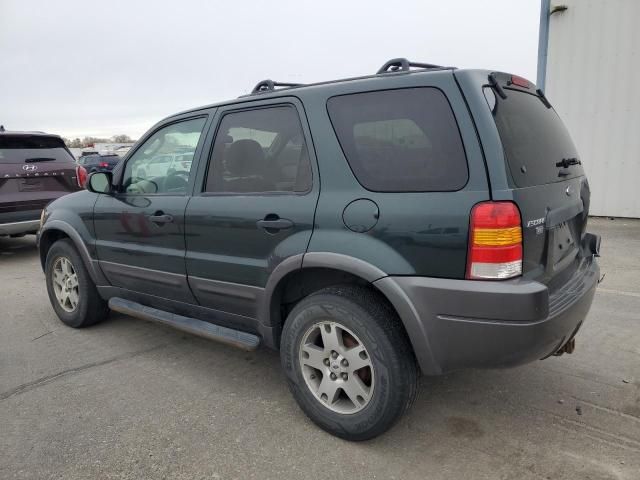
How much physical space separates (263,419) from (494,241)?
1.64 m

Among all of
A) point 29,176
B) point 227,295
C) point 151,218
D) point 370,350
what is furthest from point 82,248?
point 29,176

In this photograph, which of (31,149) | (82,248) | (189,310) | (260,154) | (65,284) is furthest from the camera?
(31,149)

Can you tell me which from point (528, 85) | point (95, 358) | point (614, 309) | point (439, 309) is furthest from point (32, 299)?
point (614, 309)

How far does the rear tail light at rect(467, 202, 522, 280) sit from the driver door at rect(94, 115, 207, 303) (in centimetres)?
193

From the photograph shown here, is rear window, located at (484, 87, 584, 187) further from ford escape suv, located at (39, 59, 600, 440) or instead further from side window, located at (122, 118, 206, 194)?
side window, located at (122, 118, 206, 194)

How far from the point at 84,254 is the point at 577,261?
3639 millimetres

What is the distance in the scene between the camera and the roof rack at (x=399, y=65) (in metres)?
2.58

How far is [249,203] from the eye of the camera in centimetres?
293

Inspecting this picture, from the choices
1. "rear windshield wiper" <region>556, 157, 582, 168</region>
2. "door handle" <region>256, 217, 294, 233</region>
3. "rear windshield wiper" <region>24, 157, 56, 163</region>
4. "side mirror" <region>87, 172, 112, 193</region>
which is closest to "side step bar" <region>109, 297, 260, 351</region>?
"door handle" <region>256, 217, 294, 233</region>

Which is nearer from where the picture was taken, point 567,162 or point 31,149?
point 567,162

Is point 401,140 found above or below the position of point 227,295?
above

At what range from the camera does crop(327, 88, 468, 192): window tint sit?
2287mm

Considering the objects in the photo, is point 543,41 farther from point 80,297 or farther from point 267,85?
point 80,297

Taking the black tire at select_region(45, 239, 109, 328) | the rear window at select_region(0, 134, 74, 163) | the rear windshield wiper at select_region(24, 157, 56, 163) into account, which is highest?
the rear window at select_region(0, 134, 74, 163)
